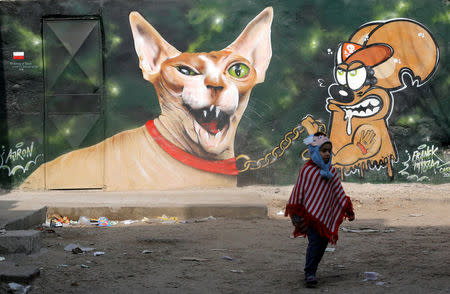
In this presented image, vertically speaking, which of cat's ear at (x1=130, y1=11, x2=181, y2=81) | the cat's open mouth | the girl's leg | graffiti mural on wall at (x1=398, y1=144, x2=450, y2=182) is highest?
cat's ear at (x1=130, y1=11, x2=181, y2=81)

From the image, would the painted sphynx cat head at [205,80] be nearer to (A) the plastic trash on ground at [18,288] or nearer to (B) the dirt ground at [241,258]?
(B) the dirt ground at [241,258]

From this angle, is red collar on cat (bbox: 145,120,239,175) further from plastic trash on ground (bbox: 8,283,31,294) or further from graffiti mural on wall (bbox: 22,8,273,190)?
plastic trash on ground (bbox: 8,283,31,294)

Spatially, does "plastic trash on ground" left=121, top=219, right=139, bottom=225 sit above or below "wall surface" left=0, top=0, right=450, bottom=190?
below

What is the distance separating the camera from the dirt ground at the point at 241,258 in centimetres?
448

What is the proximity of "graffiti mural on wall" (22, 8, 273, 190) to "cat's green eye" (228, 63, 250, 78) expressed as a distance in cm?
2

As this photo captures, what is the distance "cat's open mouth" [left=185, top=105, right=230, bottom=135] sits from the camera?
32.4 feet

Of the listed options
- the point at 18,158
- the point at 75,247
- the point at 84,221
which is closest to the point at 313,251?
the point at 75,247

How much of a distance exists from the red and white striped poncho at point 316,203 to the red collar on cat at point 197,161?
533cm

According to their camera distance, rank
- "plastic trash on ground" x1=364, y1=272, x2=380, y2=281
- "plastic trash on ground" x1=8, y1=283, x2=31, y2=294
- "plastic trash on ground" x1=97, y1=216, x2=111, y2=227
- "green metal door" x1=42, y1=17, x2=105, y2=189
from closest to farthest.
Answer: "plastic trash on ground" x1=8, y1=283, x2=31, y2=294, "plastic trash on ground" x1=364, y1=272, x2=380, y2=281, "plastic trash on ground" x1=97, y1=216, x2=111, y2=227, "green metal door" x1=42, y1=17, x2=105, y2=189

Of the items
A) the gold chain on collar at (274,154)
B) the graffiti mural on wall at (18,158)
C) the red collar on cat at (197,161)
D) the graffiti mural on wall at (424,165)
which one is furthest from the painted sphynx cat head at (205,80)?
the graffiti mural on wall at (424,165)

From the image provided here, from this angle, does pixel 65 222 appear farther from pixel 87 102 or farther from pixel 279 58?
pixel 279 58

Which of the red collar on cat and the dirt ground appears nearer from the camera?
the dirt ground

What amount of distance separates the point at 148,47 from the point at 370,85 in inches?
157

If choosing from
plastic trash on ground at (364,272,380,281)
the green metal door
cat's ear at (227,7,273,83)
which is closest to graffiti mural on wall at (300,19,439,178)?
cat's ear at (227,7,273,83)
